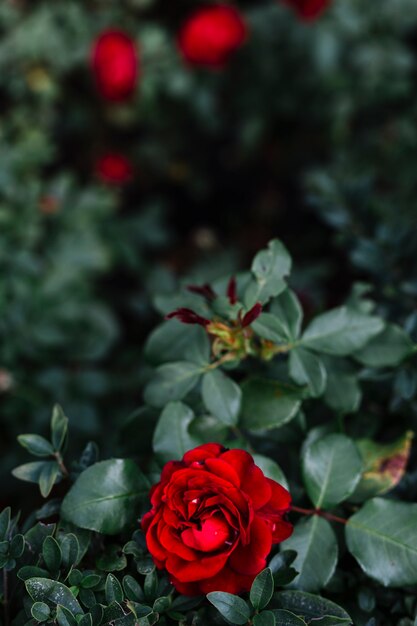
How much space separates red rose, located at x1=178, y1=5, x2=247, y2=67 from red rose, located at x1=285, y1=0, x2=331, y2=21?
168 millimetres

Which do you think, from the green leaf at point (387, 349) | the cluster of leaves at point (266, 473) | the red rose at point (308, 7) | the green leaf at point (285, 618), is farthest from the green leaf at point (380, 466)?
the red rose at point (308, 7)

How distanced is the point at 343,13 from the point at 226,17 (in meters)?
0.37

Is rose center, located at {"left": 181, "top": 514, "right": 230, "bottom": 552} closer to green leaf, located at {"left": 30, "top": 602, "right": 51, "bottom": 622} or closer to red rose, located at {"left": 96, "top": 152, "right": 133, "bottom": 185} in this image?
green leaf, located at {"left": 30, "top": 602, "right": 51, "bottom": 622}

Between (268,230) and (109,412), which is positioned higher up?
(109,412)

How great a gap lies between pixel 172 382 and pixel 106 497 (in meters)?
0.19

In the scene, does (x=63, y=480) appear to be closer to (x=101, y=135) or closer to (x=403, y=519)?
(x=403, y=519)

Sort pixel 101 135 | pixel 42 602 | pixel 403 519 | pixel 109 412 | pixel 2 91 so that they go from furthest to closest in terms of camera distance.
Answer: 1. pixel 101 135
2. pixel 2 91
3. pixel 109 412
4. pixel 403 519
5. pixel 42 602

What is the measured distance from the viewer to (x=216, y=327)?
85 centimetres

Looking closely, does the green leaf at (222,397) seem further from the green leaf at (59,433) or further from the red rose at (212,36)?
the red rose at (212,36)

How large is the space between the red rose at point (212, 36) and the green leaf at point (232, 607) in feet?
5.22

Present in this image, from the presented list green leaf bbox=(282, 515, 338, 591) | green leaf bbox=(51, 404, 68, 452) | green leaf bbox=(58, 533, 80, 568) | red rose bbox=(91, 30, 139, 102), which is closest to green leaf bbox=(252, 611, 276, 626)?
green leaf bbox=(282, 515, 338, 591)

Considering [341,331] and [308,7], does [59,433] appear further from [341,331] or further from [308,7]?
[308,7]

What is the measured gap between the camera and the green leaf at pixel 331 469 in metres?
0.83

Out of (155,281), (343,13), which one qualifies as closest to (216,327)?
(155,281)
